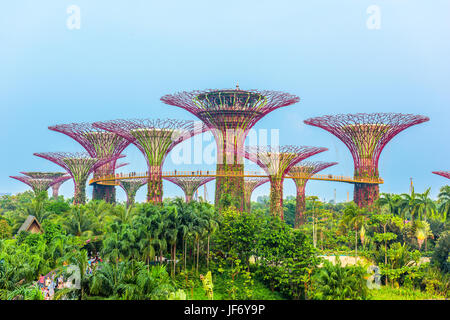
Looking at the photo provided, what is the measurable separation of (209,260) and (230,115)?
40.2ft

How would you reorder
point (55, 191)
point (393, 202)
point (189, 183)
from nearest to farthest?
point (393, 202) < point (189, 183) < point (55, 191)

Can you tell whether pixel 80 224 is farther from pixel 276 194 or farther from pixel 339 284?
pixel 339 284

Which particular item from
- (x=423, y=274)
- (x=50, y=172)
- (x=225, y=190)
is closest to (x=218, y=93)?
(x=225, y=190)

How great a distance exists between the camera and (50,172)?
54.2m

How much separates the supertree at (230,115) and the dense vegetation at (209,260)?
5.27m

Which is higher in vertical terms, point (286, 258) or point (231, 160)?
point (231, 160)

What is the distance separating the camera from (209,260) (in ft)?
78.7

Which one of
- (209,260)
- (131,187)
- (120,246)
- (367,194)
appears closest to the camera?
(120,246)

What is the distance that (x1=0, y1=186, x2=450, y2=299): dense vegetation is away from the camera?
14.9 m

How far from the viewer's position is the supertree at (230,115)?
3114 cm

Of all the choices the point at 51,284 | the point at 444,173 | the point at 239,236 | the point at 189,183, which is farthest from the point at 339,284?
the point at 189,183

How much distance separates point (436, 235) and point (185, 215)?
23415 millimetres

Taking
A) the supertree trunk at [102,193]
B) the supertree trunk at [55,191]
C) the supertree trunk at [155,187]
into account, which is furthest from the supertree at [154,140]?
Answer: the supertree trunk at [55,191]
